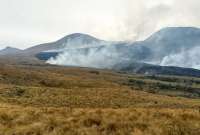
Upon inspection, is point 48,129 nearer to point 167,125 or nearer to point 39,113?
point 39,113

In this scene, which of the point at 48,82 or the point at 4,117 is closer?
the point at 4,117

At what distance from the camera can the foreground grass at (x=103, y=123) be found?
52.7 ft

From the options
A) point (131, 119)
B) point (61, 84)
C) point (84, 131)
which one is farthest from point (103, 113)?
point (61, 84)

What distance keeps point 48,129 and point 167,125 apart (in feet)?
17.8

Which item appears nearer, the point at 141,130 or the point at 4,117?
the point at 141,130

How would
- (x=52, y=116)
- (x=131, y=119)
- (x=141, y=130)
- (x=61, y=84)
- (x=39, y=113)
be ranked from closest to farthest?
(x=141, y=130) < (x=131, y=119) < (x=52, y=116) < (x=39, y=113) < (x=61, y=84)

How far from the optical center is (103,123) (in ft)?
56.1

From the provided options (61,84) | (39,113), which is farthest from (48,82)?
(39,113)

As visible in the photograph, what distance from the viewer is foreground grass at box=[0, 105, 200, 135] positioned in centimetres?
1606

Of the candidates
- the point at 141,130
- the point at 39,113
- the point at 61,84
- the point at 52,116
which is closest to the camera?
the point at 141,130

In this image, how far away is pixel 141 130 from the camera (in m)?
16.0

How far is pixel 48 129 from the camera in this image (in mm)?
16734

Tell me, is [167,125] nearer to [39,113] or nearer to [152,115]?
[152,115]

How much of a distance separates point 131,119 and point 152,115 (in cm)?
139
